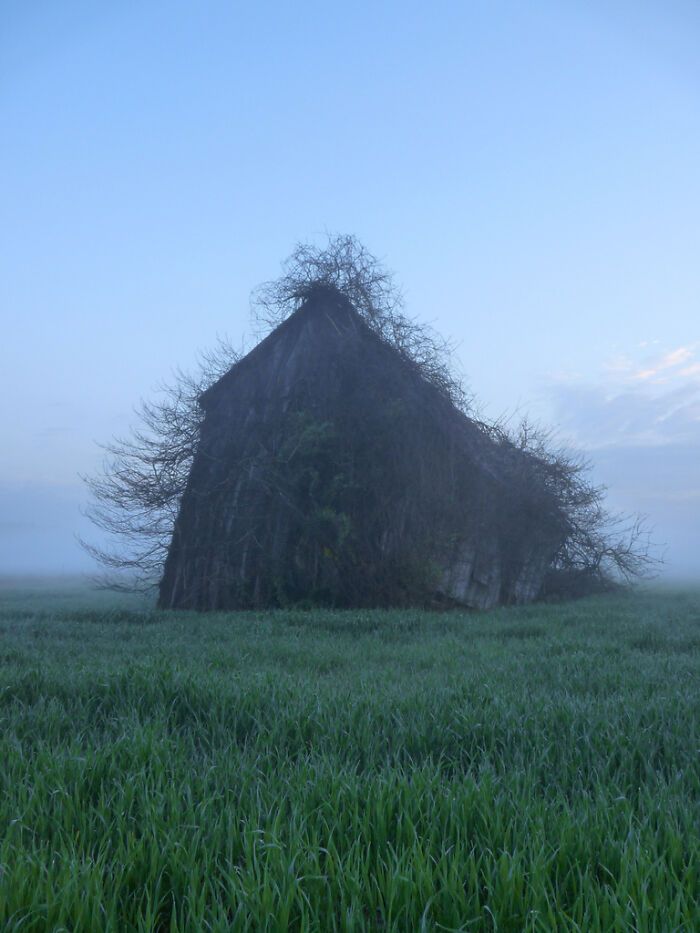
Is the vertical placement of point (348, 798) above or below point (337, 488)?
below

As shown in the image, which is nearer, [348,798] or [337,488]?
[348,798]

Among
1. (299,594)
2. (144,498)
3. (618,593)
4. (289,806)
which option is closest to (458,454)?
(299,594)

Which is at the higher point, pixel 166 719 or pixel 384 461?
pixel 384 461

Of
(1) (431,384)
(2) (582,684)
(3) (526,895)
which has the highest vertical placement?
(1) (431,384)

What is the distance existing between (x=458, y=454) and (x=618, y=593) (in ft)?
26.0

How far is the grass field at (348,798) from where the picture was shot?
200 cm

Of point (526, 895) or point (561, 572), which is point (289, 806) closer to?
point (526, 895)

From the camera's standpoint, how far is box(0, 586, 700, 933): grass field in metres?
2.00

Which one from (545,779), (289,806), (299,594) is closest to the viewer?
(289,806)

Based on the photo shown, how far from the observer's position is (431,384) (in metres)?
14.4

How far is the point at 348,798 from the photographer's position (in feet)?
8.83

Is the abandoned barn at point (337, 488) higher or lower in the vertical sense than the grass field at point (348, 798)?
higher

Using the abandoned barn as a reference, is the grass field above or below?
below

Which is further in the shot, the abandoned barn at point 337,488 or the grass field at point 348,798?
the abandoned barn at point 337,488
